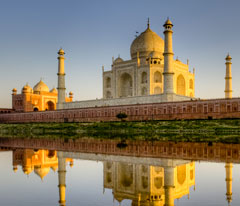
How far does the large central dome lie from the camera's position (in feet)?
109

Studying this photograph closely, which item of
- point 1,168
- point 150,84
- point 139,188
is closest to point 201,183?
point 139,188

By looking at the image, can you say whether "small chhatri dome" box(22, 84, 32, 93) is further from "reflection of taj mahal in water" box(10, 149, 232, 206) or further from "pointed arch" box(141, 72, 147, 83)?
"reflection of taj mahal in water" box(10, 149, 232, 206)

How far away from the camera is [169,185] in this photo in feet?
14.7

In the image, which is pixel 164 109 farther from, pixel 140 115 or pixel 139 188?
pixel 139 188

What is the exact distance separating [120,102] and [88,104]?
4.66 meters

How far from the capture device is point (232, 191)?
13.7 ft

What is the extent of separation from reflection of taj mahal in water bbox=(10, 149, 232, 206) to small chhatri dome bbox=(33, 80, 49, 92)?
37498 mm

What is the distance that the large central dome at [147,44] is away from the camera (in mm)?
33156

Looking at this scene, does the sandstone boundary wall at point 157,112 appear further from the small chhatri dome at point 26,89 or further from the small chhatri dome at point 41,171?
the small chhatri dome at point 41,171

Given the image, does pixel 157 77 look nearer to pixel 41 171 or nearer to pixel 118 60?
pixel 118 60

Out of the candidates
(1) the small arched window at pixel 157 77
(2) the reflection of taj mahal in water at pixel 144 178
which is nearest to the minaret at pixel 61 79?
(1) the small arched window at pixel 157 77

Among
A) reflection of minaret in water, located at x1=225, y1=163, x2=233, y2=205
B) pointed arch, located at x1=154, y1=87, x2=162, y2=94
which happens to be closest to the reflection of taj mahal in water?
reflection of minaret in water, located at x1=225, y1=163, x2=233, y2=205

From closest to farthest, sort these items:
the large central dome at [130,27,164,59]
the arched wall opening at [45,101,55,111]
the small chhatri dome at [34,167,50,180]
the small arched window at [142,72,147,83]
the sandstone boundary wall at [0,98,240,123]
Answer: the small chhatri dome at [34,167,50,180]
the sandstone boundary wall at [0,98,240,123]
the small arched window at [142,72,147,83]
the large central dome at [130,27,164,59]
the arched wall opening at [45,101,55,111]

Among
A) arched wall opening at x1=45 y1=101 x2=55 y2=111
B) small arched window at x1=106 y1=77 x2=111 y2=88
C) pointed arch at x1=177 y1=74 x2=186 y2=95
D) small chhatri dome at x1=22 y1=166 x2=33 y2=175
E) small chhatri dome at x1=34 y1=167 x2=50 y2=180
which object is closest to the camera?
small chhatri dome at x1=34 y1=167 x2=50 y2=180
